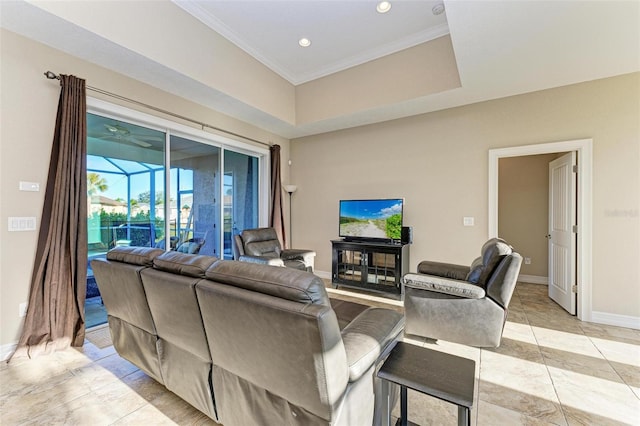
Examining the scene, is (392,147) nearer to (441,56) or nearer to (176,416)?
(441,56)

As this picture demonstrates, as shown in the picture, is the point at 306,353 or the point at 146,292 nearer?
the point at 306,353

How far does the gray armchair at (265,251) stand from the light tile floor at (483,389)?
6.02 feet

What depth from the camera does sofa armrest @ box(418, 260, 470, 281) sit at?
121 inches

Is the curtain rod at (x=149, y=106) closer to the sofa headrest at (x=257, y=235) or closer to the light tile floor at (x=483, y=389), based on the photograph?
the sofa headrest at (x=257, y=235)

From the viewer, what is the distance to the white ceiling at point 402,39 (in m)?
2.21

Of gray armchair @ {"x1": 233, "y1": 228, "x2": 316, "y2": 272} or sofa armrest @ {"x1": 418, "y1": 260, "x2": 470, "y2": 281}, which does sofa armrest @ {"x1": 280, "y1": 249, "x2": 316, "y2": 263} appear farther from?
sofa armrest @ {"x1": 418, "y1": 260, "x2": 470, "y2": 281}

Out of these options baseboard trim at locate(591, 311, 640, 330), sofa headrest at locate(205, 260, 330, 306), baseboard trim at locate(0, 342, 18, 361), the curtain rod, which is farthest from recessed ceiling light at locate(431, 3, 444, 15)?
baseboard trim at locate(0, 342, 18, 361)

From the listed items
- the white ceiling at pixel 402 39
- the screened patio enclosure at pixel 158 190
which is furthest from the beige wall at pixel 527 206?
the screened patio enclosure at pixel 158 190

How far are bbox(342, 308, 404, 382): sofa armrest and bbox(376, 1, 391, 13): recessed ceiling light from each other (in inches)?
126

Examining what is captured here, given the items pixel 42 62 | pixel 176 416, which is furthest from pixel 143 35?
pixel 176 416

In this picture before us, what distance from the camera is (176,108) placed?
11.8ft

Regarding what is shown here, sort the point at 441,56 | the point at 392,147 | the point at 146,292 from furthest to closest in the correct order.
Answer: the point at 392,147, the point at 441,56, the point at 146,292

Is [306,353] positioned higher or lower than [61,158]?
lower

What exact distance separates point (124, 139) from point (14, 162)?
1.03m
